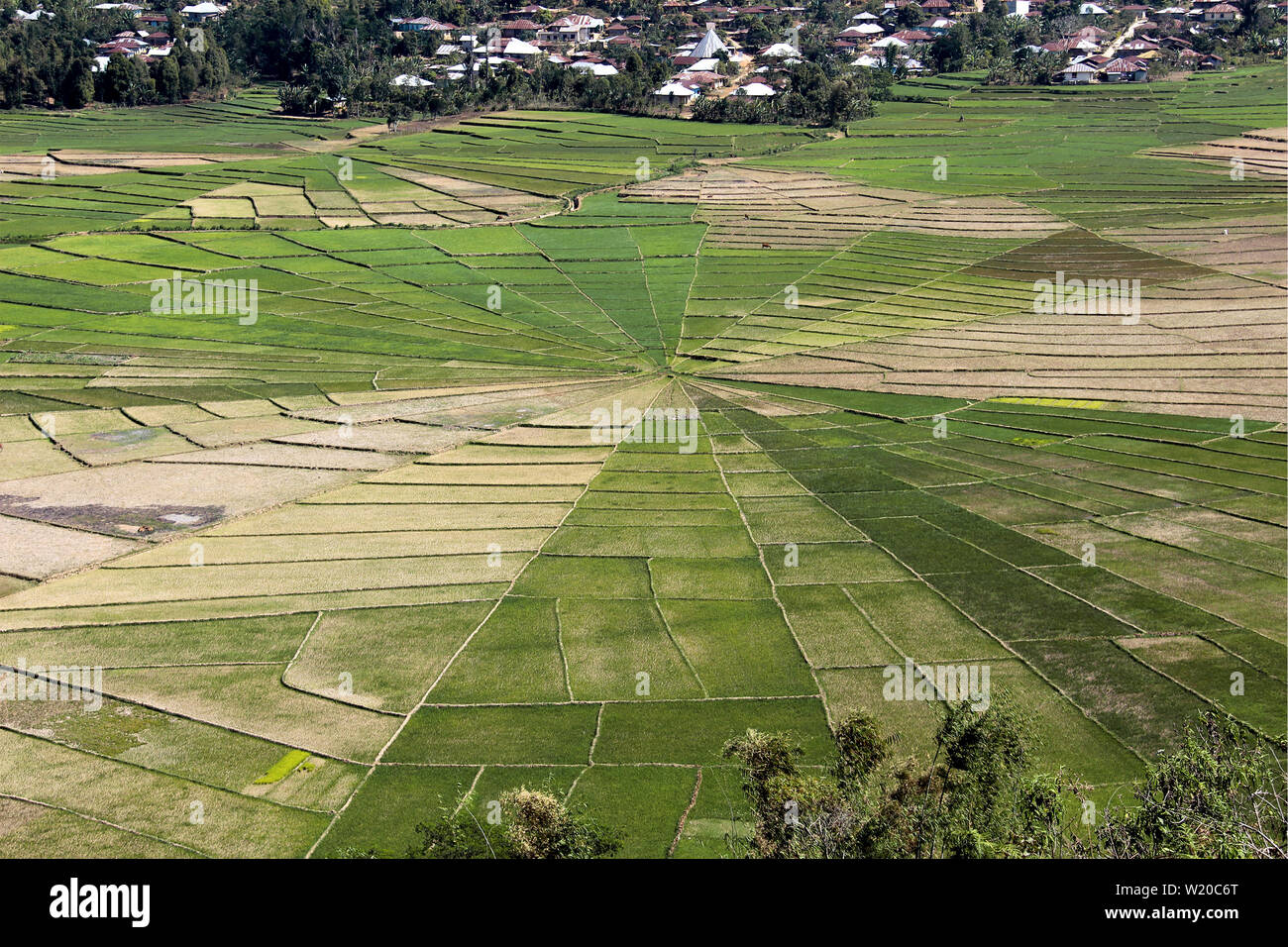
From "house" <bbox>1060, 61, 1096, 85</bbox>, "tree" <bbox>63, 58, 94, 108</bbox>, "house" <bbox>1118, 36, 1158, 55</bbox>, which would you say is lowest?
"tree" <bbox>63, 58, 94, 108</bbox>

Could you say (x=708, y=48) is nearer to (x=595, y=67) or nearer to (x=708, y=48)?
(x=708, y=48)

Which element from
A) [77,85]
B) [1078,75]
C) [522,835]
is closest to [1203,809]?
[522,835]

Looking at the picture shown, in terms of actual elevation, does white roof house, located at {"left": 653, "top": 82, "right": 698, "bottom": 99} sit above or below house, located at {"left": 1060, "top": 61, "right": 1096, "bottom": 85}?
below

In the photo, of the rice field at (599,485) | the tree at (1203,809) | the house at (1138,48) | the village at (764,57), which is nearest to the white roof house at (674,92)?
the village at (764,57)

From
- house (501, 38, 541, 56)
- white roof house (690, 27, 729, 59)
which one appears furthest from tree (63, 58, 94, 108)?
white roof house (690, 27, 729, 59)

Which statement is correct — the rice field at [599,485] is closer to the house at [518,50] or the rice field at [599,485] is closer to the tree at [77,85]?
the tree at [77,85]

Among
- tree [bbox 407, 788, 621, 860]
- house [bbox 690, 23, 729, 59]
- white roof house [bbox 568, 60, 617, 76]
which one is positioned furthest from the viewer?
house [bbox 690, 23, 729, 59]

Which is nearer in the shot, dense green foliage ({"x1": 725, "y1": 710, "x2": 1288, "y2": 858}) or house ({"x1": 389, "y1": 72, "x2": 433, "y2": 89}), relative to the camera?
dense green foliage ({"x1": 725, "y1": 710, "x2": 1288, "y2": 858})

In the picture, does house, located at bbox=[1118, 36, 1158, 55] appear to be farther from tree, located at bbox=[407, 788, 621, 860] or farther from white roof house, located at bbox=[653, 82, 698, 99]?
tree, located at bbox=[407, 788, 621, 860]
